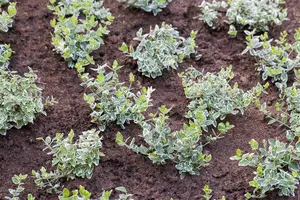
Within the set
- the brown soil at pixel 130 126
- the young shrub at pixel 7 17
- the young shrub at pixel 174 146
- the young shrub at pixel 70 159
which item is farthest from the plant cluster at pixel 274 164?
the young shrub at pixel 7 17

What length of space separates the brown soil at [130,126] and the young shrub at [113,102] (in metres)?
0.09

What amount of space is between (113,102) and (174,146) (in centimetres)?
53

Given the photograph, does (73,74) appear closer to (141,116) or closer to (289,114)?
(141,116)

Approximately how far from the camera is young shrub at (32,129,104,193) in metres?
3.25

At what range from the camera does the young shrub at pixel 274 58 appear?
4011mm

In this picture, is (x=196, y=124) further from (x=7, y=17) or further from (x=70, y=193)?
(x=7, y=17)

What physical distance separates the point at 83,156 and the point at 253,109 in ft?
4.44

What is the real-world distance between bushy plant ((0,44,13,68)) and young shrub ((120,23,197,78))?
84 centimetres

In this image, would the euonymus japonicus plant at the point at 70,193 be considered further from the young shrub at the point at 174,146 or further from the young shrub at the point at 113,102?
the young shrub at the point at 113,102

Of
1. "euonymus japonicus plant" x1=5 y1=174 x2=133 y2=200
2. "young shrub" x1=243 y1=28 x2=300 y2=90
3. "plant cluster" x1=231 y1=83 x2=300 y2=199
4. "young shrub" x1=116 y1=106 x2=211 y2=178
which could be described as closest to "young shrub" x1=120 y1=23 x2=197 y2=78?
"young shrub" x1=243 y1=28 x2=300 y2=90

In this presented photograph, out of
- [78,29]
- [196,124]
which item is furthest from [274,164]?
[78,29]

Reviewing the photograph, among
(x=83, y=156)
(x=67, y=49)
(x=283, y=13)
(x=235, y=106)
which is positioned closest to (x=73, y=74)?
(x=67, y=49)

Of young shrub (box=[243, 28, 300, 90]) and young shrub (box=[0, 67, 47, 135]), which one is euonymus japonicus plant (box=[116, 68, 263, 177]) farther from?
young shrub (box=[0, 67, 47, 135])

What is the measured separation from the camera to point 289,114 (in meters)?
3.82
